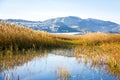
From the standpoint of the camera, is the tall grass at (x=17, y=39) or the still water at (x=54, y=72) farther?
the tall grass at (x=17, y=39)

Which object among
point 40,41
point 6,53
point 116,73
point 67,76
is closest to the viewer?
point 67,76

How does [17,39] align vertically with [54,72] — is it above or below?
above

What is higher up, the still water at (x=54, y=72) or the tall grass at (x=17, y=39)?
the tall grass at (x=17, y=39)

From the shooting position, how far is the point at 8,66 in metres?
9.05

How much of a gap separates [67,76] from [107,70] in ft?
6.47

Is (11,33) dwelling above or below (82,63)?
above

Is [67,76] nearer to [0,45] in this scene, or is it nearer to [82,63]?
[82,63]

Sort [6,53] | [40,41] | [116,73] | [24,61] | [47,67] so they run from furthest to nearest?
1. [40,41]
2. [6,53]
3. [24,61]
4. [47,67]
5. [116,73]

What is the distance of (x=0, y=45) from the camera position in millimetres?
12398

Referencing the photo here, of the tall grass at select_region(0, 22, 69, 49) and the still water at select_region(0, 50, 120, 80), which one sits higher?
the tall grass at select_region(0, 22, 69, 49)

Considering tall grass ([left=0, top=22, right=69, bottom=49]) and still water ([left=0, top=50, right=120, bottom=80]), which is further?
tall grass ([left=0, top=22, right=69, bottom=49])

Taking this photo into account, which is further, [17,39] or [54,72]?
[17,39]

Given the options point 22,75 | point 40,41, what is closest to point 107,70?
point 22,75

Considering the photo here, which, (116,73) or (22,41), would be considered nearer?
(116,73)
